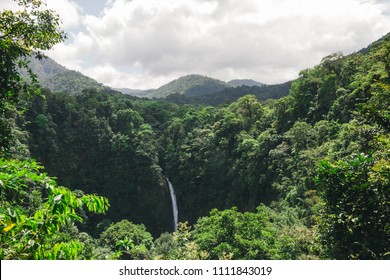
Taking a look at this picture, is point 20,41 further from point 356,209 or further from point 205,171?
point 205,171

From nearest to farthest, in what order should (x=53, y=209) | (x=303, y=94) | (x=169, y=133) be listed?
1. (x=53, y=209)
2. (x=303, y=94)
3. (x=169, y=133)

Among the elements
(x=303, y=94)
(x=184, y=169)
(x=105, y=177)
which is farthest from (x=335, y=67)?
(x=105, y=177)

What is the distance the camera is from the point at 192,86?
167375 mm

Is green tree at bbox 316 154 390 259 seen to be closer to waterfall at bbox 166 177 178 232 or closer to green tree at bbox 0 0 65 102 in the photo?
green tree at bbox 0 0 65 102

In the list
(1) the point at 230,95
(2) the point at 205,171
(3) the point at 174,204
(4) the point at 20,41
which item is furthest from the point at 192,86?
(4) the point at 20,41

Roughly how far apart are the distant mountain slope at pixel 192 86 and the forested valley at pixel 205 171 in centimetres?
10029

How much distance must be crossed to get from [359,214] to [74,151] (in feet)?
134

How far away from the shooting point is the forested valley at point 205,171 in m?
5.02

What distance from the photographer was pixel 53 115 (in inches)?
1612

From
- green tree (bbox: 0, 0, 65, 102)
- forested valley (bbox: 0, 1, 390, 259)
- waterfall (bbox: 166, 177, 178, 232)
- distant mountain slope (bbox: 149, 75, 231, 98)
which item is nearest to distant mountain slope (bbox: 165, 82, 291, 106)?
forested valley (bbox: 0, 1, 390, 259)

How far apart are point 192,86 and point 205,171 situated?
13103 cm

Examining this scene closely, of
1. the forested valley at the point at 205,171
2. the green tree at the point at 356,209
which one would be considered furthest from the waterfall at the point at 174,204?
the green tree at the point at 356,209
